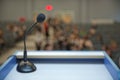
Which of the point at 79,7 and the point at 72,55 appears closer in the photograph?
the point at 72,55

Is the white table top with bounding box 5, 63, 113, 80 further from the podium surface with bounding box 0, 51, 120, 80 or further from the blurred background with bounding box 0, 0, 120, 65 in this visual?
the blurred background with bounding box 0, 0, 120, 65

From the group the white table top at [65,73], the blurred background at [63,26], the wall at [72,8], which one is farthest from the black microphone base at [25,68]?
the wall at [72,8]

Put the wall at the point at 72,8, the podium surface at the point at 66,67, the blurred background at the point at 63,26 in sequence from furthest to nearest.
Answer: the wall at the point at 72,8 → the blurred background at the point at 63,26 → the podium surface at the point at 66,67

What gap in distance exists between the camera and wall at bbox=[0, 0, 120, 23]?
20.5 feet

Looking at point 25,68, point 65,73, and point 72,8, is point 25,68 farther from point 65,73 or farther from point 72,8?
point 72,8

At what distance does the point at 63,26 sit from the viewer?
4.99 m

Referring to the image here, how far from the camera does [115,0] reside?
631 centimetres

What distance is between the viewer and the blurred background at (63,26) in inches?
184

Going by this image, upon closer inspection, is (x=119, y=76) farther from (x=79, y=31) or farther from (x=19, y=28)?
(x=19, y=28)

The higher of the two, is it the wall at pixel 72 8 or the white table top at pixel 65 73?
the wall at pixel 72 8

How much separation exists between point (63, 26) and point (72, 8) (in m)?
1.51

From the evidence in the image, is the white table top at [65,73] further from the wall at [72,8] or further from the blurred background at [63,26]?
the wall at [72,8]

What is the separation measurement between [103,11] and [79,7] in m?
0.78

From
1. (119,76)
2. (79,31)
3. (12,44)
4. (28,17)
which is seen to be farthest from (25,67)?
(28,17)
